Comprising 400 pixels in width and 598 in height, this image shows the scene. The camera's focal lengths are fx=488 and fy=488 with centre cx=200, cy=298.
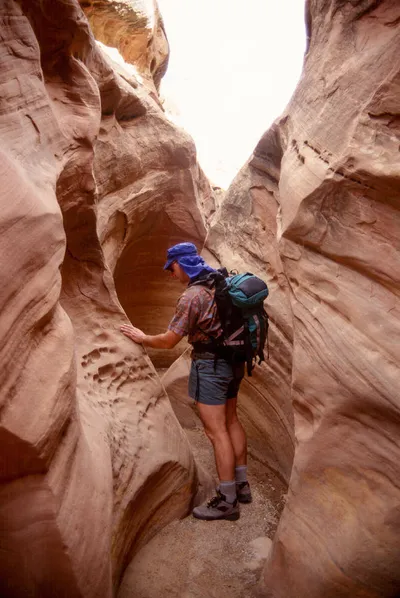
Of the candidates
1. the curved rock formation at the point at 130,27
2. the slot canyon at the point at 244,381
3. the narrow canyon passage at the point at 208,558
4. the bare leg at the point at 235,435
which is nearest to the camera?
the slot canyon at the point at 244,381

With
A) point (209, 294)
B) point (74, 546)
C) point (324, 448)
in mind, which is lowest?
point (74, 546)

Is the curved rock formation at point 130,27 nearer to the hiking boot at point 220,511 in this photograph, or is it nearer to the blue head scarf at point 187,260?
the blue head scarf at point 187,260

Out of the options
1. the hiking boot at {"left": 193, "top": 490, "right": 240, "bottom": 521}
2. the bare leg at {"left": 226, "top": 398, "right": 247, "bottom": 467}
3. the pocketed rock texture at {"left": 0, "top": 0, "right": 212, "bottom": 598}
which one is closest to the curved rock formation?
the pocketed rock texture at {"left": 0, "top": 0, "right": 212, "bottom": 598}

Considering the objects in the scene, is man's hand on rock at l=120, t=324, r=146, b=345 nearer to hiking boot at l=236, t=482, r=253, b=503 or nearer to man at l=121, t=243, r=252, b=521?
man at l=121, t=243, r=252, b=521

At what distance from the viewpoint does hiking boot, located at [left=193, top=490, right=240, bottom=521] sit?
364 cm

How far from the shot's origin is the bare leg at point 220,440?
144 inches

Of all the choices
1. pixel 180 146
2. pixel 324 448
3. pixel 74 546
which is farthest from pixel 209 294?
pixel 180 146

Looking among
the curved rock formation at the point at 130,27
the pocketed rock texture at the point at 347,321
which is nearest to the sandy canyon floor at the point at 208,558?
the pocketed rock texture at the point at 347,321

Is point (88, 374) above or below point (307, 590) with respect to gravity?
above

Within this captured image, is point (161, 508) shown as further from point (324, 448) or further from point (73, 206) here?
point (73, 206)

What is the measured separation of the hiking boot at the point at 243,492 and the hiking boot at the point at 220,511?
182 mm

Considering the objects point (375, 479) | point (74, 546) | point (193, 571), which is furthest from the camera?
point (193, 571)

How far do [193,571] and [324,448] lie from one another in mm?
1252

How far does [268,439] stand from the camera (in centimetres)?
428
